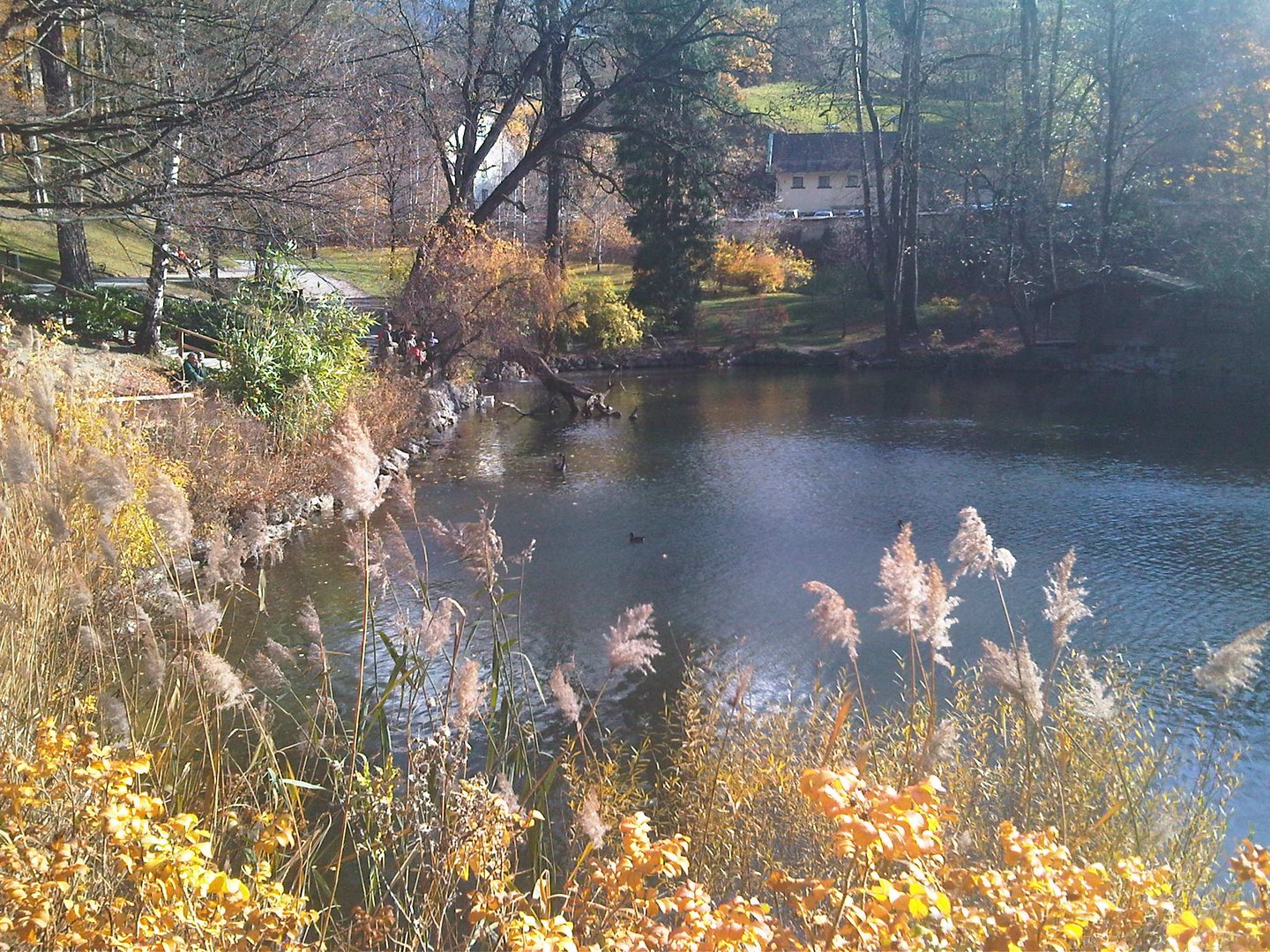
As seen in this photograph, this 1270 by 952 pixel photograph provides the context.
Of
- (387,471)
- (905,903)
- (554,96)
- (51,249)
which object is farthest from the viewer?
(51,249)

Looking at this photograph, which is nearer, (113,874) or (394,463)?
(113,874)

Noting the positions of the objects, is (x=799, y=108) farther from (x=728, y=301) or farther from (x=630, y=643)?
(x=630, y=643)

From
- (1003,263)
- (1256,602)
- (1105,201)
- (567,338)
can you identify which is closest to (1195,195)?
(1105,201)

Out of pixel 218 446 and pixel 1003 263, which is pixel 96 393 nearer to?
pixel 218 446

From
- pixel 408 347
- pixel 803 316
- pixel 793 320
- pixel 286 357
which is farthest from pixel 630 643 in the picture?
pixel 803 316

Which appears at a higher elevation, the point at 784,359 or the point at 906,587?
the point at 906,587

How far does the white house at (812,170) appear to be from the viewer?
53281 millimetres

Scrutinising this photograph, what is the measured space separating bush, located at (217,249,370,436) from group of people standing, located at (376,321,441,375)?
3.25m

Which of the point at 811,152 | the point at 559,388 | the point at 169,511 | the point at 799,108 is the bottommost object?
the point at 559,388

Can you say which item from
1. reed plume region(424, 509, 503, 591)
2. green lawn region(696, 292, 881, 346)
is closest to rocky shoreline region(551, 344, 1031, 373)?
green lawn region(696, 292, 881, 346)

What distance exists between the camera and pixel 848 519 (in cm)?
1248

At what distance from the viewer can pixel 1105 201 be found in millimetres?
28328

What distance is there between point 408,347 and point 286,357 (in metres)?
6.20

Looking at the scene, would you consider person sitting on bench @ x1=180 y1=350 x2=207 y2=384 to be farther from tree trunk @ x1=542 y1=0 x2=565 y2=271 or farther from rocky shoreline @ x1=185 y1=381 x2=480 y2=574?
tree trunk @ x1=542 y1=0 x2=565 y2=271
